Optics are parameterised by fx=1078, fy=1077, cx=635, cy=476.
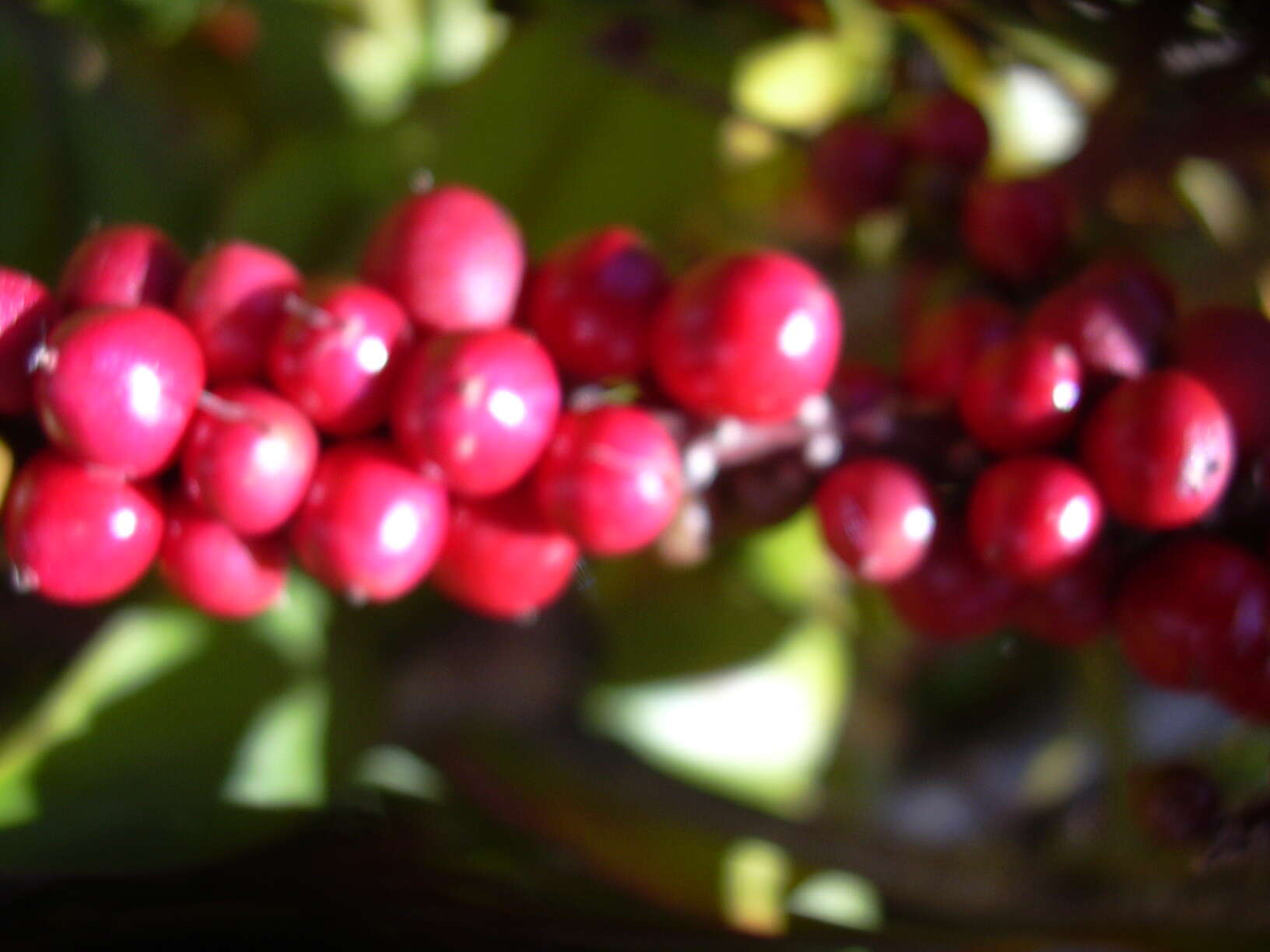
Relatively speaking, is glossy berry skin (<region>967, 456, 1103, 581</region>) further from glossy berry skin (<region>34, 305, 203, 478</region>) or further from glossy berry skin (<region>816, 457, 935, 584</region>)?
glossy berry skin (<region>34, 305, 203, 478</region>)

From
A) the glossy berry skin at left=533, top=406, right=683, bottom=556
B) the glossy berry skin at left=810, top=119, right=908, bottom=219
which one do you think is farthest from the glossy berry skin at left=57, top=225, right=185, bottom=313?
the glossy berry skin at left=810, top=119, right=908, bottom=219

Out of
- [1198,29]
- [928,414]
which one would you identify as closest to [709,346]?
[928,414]

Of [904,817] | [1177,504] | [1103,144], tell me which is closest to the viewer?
[1177,504]

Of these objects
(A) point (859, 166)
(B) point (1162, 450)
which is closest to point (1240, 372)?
(B) point (1162, 450)

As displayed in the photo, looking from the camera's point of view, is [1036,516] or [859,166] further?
[859,166]

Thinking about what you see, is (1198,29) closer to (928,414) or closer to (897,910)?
(928,414)

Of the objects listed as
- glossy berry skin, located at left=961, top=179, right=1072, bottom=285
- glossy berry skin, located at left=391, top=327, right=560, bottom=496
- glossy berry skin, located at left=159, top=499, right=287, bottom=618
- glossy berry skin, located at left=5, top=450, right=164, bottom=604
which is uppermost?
glossy berry skin, located at left=961, top=179, right=1072, bottom=285

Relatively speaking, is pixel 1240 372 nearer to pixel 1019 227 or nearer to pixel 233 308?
pixel 1019 227
